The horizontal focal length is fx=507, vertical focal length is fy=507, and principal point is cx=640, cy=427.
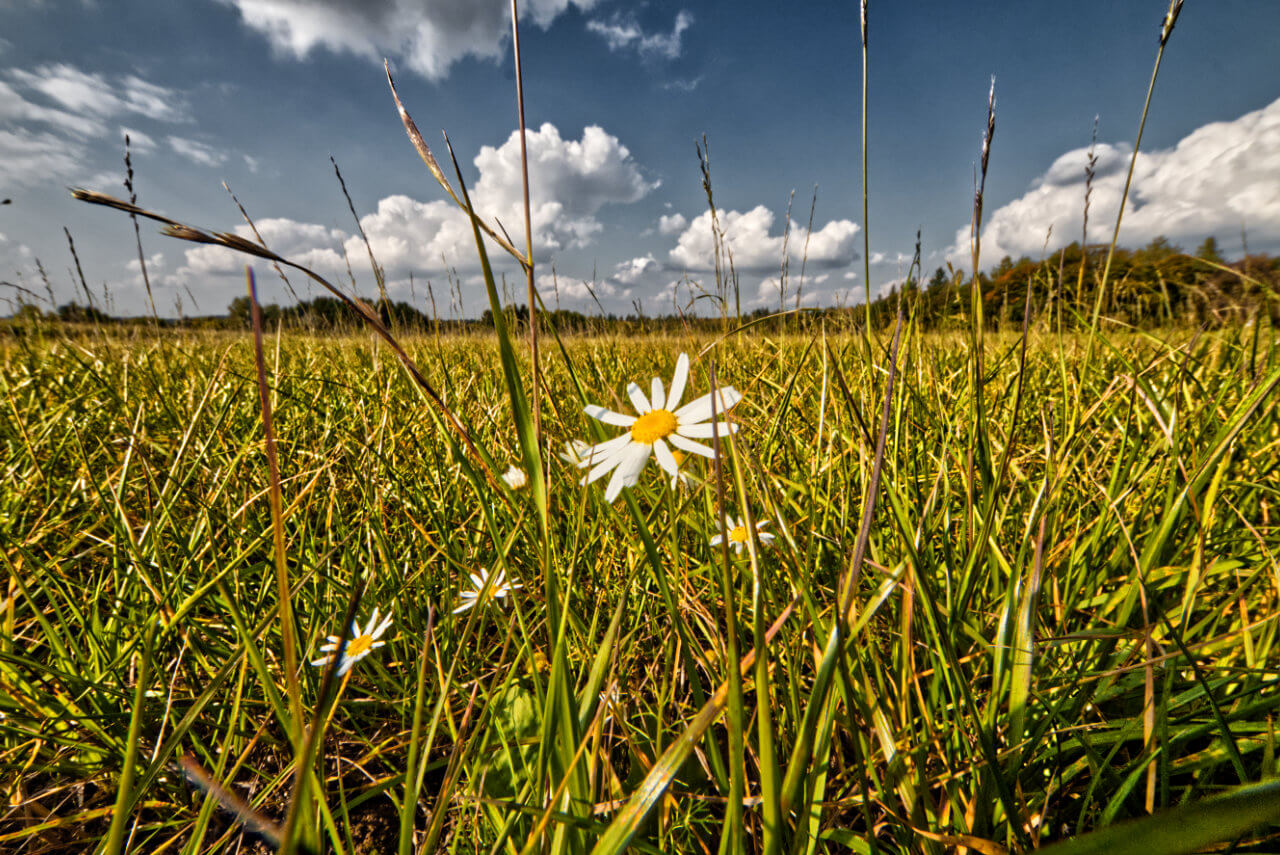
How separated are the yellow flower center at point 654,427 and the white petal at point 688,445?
17 mm

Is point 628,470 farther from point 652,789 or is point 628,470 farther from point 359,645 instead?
point 359,645

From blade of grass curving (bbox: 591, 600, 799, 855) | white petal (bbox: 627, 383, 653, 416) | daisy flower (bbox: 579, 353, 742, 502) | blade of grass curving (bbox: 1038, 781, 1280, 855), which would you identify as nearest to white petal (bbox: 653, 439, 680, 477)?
daisy flower (bbox: 579, 353, 742, 502)

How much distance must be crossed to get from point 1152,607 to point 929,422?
556 mm

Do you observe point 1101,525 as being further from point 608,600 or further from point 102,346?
point 102,346

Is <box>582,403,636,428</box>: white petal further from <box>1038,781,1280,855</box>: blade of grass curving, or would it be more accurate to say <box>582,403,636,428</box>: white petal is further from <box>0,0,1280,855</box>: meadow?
<box>1038,781,1280,855</box>: blade of grass curving

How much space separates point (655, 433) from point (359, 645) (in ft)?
1.86

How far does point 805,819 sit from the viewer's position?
42 cm

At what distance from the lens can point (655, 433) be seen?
0.67 meters

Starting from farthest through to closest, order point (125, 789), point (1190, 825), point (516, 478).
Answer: point (516, 478) < point (125, 789) < point (1190, 825)

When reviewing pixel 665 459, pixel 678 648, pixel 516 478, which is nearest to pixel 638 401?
pixel 665 459

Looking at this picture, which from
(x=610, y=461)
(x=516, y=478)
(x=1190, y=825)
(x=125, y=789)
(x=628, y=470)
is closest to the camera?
(x=1190, y=825)

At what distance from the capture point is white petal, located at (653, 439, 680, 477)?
1.80 feet

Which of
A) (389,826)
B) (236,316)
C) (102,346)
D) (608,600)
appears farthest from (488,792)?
(236,316)

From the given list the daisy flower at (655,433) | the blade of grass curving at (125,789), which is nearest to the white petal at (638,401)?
the daisy flower at (655,433)
